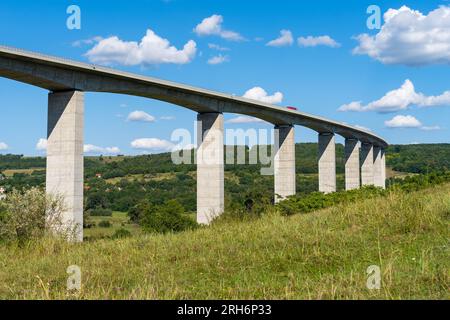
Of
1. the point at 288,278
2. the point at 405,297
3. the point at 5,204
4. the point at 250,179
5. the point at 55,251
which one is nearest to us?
the point at 405,297

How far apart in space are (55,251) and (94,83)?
72.1ft

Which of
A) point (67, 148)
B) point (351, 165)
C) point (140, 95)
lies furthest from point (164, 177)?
point (67, 148)

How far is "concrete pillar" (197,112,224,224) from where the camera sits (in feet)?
132

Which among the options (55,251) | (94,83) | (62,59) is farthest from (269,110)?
(55,251)

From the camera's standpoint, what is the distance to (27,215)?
1694cm

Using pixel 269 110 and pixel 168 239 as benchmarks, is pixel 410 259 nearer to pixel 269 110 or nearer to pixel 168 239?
pixel 168 239

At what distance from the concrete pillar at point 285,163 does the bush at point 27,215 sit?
32203 millimetres

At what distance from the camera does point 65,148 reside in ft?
96.5

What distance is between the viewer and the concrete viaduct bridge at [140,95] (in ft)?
92.5

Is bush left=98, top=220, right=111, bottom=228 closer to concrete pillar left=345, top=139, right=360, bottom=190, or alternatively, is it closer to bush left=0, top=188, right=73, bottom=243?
concrete pillar left=345, top=139, right=360, bottom=190

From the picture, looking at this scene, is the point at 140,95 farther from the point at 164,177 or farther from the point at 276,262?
the point at 164,177

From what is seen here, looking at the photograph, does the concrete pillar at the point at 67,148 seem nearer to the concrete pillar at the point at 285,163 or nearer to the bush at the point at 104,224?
the concrete pillar at the point at 285,163
